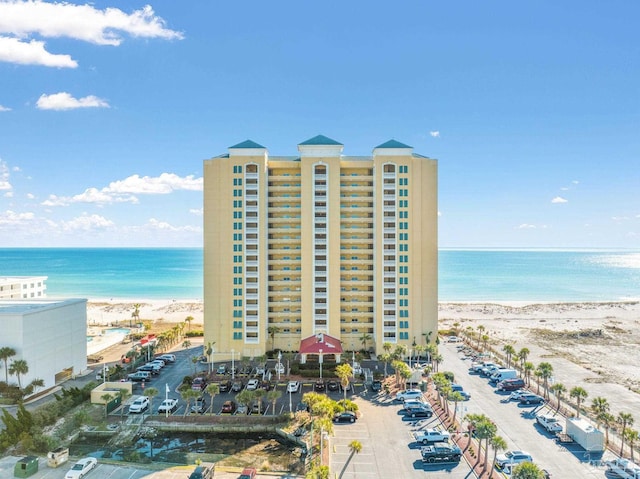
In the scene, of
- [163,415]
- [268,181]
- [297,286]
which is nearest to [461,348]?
[297,286]

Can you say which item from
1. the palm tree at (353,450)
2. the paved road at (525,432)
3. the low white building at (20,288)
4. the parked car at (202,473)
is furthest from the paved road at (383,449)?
the low white building at (20,288)

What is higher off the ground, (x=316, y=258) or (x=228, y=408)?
Result: (x=316, y=258)

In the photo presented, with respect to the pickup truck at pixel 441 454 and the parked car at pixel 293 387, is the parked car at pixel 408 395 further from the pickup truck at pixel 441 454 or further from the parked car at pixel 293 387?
the pickup truck at pixel 441 454

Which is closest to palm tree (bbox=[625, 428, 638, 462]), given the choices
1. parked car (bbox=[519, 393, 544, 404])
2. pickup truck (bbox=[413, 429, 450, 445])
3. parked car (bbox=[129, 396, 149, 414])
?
parked car (bbox=[519, 393, 544, 404])

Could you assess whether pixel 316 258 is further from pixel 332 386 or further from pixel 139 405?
pixel 139 405

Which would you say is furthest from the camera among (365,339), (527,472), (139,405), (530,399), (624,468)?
(365,339)

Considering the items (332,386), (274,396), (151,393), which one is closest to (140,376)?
(151,393)

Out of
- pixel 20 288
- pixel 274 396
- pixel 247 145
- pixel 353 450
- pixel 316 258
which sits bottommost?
pixel 353 450
